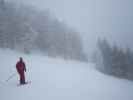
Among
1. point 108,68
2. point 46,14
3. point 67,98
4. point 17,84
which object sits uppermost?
point 46,14

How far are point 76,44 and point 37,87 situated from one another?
43.9m

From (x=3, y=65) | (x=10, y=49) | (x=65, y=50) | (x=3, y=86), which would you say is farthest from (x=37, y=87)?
(x=65, y=50)

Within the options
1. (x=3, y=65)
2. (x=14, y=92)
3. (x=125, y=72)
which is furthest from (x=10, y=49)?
(x=125, y=72)

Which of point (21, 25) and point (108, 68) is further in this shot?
point (108, 68)

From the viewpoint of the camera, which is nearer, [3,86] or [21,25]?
[3,86]

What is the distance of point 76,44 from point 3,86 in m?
45.5

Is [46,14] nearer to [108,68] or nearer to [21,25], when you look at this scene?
[21,25]

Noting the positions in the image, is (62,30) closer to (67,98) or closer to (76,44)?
(76,44)

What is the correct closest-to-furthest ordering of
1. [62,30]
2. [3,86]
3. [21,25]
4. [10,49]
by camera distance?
[3,86] < [10,49] < [21,25] < [62,30]

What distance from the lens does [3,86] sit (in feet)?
56.9

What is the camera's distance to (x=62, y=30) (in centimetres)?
6047

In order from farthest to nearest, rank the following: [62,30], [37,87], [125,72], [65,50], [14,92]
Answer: [62,30], [65,50], [125,72], [37,87], [14,92]

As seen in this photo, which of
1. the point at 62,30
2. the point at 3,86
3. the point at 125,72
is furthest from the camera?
the point at 62,30

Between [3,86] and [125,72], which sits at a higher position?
[3,86]
